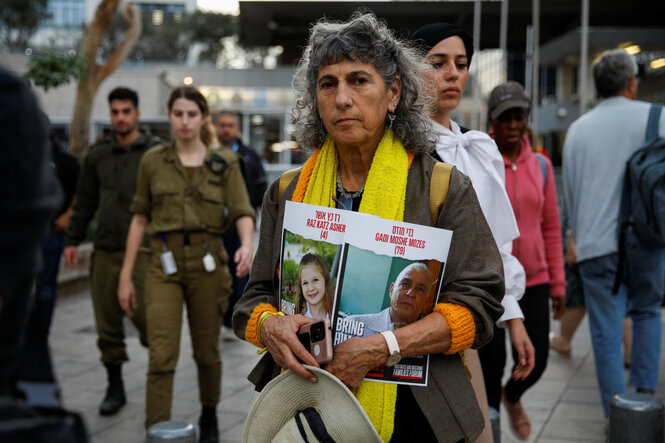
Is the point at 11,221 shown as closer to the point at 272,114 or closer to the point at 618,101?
the point at 618,101

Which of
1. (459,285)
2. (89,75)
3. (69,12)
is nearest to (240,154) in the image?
(459,285)

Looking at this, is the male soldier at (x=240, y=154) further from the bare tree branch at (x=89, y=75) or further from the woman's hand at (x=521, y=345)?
the bare tree branch at (x=89, y=75)

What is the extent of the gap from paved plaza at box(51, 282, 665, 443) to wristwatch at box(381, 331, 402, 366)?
9.82 feet

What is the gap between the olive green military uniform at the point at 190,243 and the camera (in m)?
4.70

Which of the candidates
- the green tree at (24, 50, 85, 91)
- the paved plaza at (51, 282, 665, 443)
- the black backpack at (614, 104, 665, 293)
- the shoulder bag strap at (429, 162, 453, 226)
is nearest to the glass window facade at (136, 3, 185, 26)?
the green tree at (24, 50, 85, 91)

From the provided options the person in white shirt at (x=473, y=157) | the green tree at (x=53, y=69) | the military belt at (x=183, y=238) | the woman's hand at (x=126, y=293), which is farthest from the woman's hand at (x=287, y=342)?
the green tree at (x=53, y=69)

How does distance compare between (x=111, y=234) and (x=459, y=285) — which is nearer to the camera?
(x=459, y=285)

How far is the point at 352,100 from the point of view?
2338 mm

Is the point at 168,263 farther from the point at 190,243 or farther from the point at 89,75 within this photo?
the point at 89,75

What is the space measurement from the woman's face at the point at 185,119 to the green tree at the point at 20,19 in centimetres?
5448

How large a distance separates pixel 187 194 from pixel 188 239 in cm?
27

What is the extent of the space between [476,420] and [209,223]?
9.60 ft

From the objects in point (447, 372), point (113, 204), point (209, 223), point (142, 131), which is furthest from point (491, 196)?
point (142, 131)

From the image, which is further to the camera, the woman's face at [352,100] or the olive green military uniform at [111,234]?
the olive green military uniform at [111,234]
